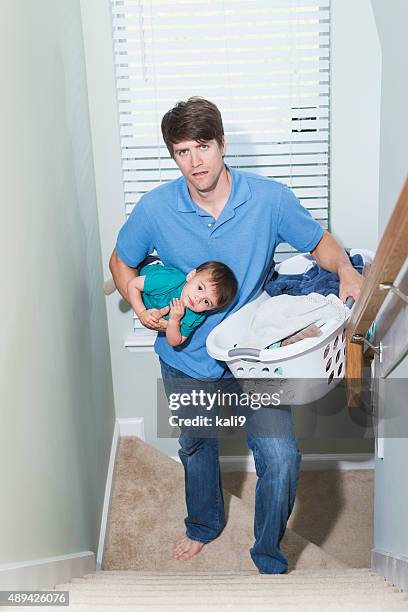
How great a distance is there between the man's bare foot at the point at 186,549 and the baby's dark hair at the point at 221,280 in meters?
1.17

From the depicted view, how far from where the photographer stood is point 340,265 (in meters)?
2.68

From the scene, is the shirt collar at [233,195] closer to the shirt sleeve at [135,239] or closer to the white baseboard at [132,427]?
the shirt sleeve at [135,239]

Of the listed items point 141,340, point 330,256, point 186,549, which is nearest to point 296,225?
point 330,256

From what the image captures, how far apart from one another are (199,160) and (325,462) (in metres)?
2.04

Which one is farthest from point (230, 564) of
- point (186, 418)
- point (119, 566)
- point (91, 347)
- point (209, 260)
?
point (209, 260)

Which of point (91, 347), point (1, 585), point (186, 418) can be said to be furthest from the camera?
point (91, 347)

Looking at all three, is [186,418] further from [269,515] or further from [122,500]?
[122,500]

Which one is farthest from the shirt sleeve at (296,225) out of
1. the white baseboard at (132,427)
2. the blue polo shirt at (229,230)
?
the white baseboard at (132,427)

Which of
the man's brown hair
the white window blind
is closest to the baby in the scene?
the man's brown hair

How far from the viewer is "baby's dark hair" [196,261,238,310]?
8.38ft

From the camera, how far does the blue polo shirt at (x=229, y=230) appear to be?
2.67 meters

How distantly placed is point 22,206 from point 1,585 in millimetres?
870

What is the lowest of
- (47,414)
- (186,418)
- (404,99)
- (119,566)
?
(119,566)

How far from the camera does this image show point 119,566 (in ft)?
11.0
